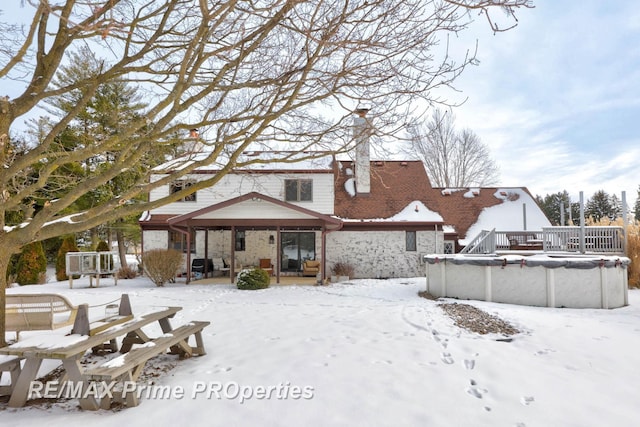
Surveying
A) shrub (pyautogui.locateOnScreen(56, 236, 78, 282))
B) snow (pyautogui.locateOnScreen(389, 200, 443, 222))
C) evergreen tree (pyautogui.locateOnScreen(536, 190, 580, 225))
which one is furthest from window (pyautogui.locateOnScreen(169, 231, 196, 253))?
evergreen tree (pyautogui.locateOnScreen(536, 190, 580, 225))

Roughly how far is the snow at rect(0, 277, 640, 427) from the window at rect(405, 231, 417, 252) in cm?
984

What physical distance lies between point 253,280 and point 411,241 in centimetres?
822

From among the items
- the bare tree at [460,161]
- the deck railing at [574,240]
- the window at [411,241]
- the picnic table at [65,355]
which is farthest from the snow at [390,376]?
the bare tree at [460,161]

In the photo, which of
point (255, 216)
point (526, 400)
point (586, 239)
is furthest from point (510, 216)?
point (526, 400)

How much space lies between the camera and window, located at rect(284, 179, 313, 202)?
17594mm

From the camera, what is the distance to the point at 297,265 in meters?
17.8

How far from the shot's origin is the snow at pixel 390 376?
3.35 m

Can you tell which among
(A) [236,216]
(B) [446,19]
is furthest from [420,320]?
(A) [236,216]

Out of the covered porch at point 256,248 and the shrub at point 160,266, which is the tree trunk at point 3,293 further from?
the covered porch at point 256,248

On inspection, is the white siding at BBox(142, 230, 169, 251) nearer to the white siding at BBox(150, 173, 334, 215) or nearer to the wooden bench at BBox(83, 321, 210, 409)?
the white siding at BBox(150, 173, 334, 215)

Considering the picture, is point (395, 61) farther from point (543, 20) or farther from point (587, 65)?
point (587, 65)

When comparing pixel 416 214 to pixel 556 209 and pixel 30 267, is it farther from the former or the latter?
pixel 556 209

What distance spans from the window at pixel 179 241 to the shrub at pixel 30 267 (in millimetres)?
5317

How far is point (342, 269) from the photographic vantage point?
661 inches
